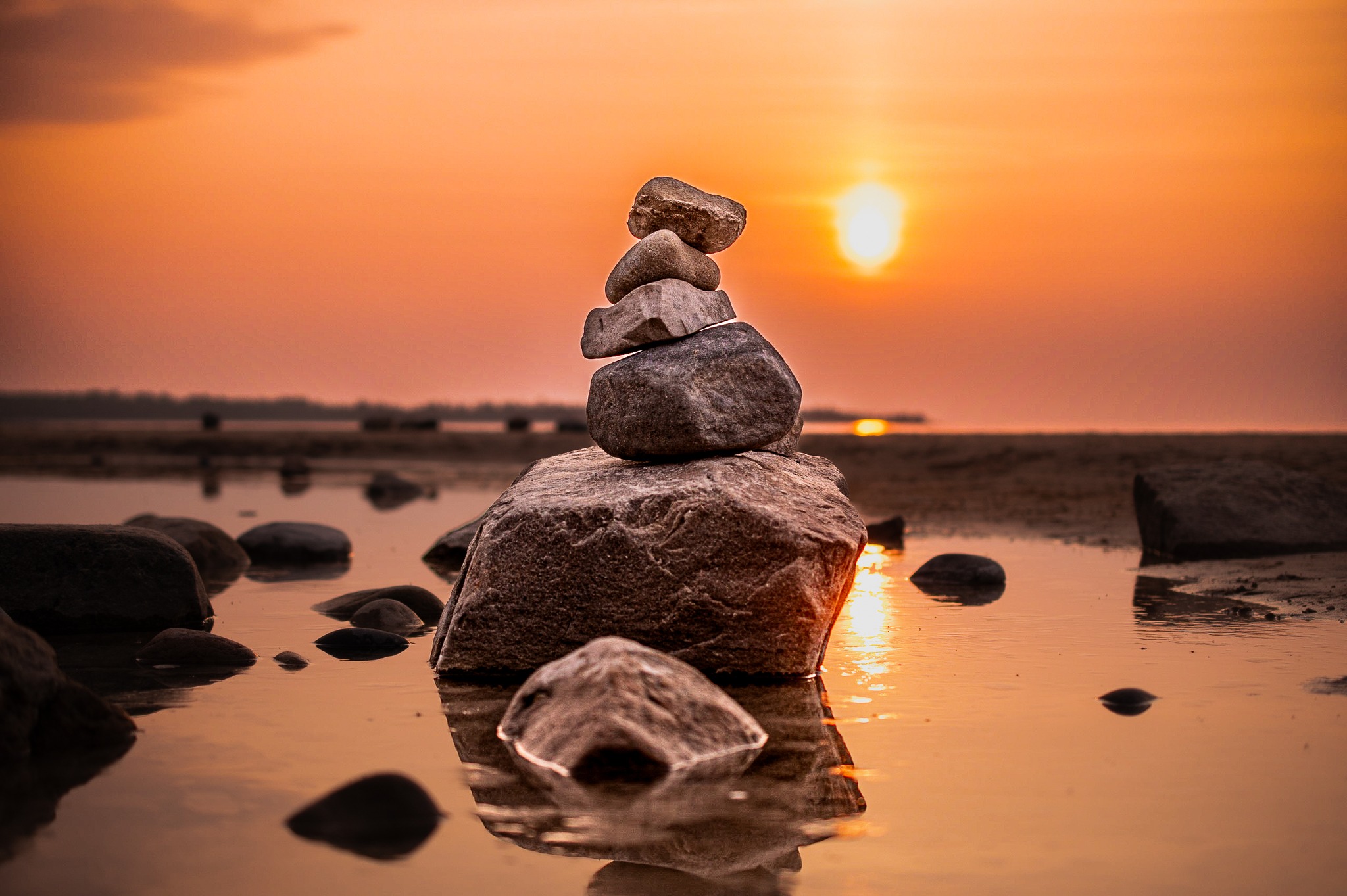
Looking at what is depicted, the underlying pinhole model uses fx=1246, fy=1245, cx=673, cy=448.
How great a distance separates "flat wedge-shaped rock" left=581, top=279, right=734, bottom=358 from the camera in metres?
8.64

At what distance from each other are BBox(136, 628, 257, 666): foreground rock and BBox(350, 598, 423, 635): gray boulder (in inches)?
55.4

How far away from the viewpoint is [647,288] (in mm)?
8789

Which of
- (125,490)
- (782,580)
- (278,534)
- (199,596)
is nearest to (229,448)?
(125,490)

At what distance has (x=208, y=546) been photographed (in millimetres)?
13695

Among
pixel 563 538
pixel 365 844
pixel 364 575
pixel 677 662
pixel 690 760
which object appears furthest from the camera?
pixel 364 575

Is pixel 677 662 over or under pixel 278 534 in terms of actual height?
under

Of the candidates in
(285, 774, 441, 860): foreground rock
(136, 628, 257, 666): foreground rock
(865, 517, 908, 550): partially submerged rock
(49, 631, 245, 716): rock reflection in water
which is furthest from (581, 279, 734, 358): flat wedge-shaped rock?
(865, 517, 908, 550): partially submerged rock

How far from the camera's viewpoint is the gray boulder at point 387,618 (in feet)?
32.3

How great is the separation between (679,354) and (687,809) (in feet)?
13.1

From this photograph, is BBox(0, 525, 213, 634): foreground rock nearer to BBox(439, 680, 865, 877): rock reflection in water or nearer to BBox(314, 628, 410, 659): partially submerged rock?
BBox(314, 628, 410, 659): partially submerged rock

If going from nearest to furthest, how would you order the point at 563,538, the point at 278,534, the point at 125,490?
the point at 563,538 → the point at 278,534 → the point at 125,490

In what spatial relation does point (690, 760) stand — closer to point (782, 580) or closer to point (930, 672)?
point (782, 580)

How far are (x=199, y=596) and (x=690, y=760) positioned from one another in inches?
230

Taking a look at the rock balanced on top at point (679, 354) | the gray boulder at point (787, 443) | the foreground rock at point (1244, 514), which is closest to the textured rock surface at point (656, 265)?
the rock balanced on top at point (679, 354)
